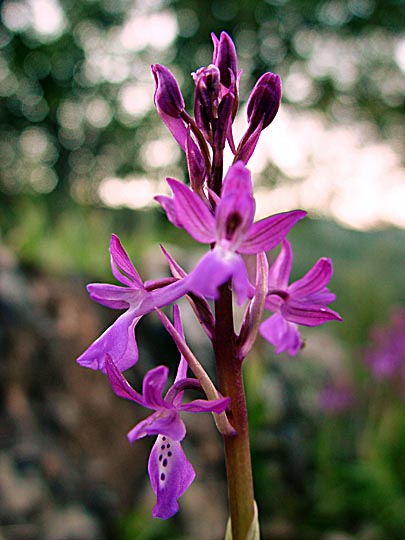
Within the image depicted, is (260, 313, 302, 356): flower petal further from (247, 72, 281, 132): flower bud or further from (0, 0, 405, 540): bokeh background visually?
(0, 0, 405, 540): bokeh background

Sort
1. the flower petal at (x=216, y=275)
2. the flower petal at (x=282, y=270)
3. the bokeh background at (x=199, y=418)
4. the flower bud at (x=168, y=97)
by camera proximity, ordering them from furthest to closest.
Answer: the bokeh background at (x=199, y=418)
the flower petal at (x=282, y=270)
the flower bud at (x=168, y=97)
the flower petal at (x=216, y=275)

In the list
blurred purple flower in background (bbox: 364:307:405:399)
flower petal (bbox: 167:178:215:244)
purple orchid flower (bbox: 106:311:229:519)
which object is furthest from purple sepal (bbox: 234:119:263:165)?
blurred purple flower in background (bbox: 364:307:405:399)

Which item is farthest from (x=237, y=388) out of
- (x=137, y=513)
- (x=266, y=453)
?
(x=266, y=453)

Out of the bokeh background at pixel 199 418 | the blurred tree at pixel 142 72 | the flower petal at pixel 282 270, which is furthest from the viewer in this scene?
the blurred tree at pixel 142 72

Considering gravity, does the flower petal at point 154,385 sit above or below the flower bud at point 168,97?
below

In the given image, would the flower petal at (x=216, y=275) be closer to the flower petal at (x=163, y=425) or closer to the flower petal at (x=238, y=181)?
the flower petal at (x=238, y=181)

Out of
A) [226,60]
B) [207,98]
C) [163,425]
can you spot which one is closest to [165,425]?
[163,425]

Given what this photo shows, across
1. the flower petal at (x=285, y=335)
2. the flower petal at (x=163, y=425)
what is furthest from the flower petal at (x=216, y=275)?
the flower petal at (x=285, y=335)
